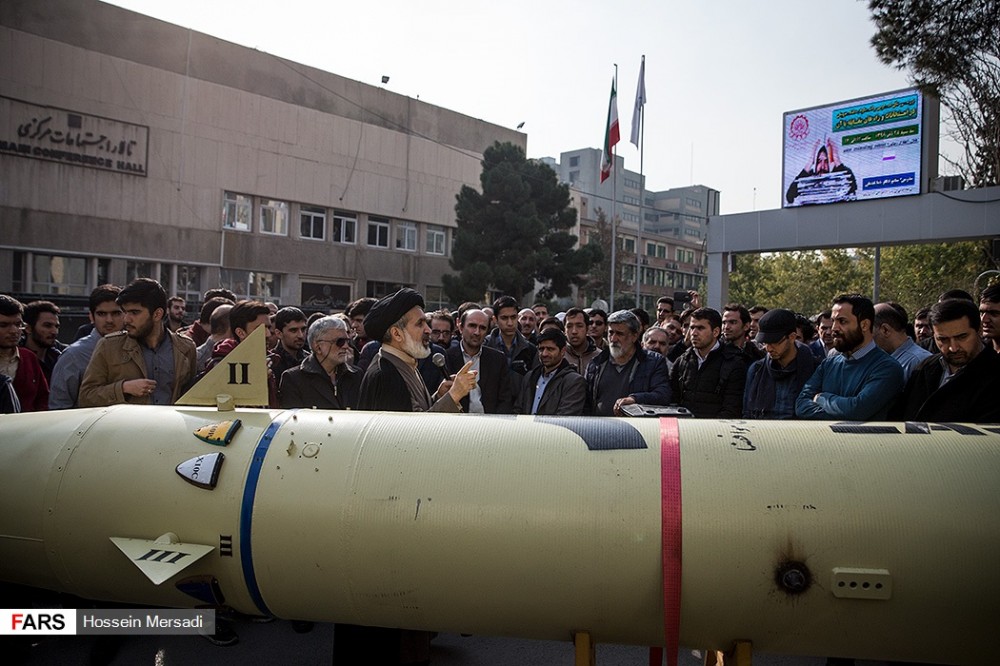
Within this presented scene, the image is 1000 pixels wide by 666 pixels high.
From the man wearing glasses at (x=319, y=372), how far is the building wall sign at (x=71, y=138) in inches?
932

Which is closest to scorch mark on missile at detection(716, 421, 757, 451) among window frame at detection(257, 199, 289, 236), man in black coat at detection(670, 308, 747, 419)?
man in black coat at detection(670, 308, 747, 419)

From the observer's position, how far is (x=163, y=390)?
419 cm

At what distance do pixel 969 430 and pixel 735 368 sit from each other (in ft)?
8.41

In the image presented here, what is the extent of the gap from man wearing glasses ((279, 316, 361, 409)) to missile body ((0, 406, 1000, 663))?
1.56 m

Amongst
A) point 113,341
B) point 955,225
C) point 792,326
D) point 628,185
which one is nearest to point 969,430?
point 792,326

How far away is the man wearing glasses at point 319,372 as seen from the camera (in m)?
4.45

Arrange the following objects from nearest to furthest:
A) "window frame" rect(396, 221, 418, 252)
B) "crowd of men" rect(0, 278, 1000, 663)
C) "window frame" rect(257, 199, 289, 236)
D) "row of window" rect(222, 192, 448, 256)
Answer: "crowd of men" rect(0, 278, 1000, 663) → "row of window" rect(222, 192, 448, 256) → "window frame" rect(257, 199, 289, 236) → "window frame" rect(396, 221, 418, 252)

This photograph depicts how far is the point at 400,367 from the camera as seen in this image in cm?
359

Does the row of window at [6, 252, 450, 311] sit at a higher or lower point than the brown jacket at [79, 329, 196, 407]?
higher

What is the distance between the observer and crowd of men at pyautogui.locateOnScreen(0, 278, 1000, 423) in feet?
11.6

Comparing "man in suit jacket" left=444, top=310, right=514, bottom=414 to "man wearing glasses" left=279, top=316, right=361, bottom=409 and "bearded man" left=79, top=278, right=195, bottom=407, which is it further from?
"bearded man" left=79, top=278, right=195, bottom=407

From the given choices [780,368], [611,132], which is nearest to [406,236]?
[611,132]

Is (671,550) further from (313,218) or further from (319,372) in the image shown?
(313,218)
